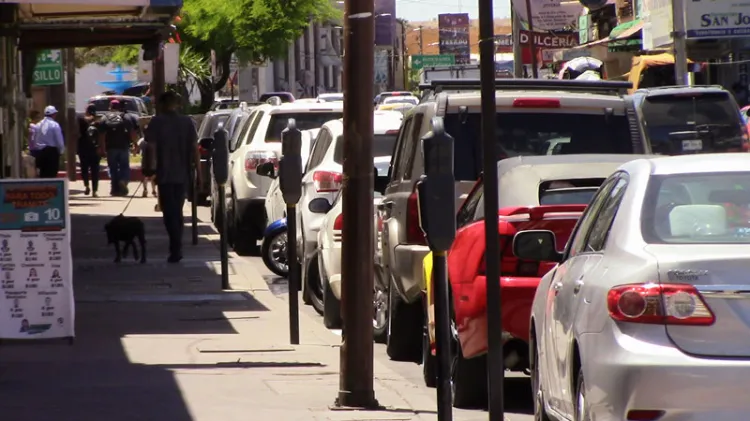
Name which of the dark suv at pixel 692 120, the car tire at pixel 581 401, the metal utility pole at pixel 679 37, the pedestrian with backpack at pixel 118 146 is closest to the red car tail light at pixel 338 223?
the car tire at pixel 581 401

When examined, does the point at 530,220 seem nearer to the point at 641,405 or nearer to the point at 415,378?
the point at 415,378

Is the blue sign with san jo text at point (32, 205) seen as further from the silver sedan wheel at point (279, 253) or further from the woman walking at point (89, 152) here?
the woman walking at point (89, 152)

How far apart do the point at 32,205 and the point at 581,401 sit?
5.49 meters

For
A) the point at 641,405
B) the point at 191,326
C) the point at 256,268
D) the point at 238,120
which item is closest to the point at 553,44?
the point at 238,120

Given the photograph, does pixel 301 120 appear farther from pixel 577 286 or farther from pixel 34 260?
pixel 577 286

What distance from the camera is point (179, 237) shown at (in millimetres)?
17594

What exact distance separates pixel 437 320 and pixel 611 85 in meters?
4.54

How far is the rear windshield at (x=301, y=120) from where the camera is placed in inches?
733

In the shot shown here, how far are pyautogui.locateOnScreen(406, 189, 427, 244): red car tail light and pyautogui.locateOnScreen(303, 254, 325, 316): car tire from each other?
3860 millimetres

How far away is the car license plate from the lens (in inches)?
830

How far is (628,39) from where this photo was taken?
44062 millimetres

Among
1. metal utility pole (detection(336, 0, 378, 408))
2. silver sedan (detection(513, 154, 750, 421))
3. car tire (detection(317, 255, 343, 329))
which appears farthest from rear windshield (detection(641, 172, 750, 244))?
car tire (detection(317, 255, 343, 329))

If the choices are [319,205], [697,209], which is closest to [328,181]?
[319,205]

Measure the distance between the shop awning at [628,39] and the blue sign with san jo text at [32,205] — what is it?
33614 millimetres
